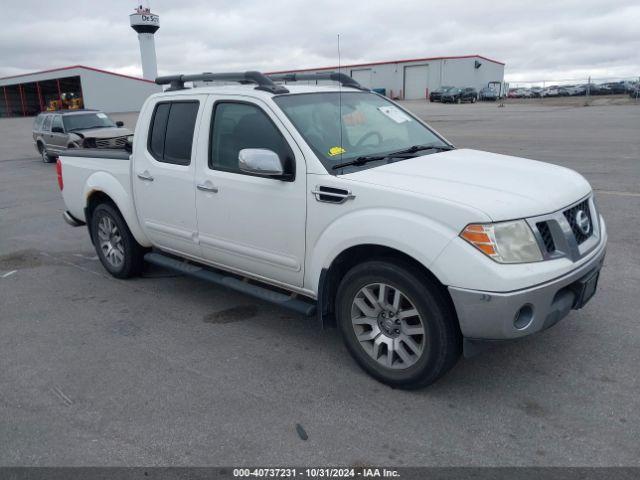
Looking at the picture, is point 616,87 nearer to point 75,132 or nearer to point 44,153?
point 75,132

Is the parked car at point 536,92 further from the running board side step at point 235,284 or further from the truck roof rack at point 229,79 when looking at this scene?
the running board side step at point 235,284

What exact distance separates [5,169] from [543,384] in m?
18.5

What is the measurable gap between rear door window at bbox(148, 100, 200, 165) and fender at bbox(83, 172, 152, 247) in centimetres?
64

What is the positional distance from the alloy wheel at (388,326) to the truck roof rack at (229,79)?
1728 mm

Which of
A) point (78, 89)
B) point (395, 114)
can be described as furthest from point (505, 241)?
point (78, 89)

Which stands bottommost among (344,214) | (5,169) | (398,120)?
(5,169)

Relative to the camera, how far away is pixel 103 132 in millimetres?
16172

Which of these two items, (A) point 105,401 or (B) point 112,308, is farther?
(B) point 112,308

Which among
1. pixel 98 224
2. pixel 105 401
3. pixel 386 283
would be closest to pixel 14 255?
pixel 98 224

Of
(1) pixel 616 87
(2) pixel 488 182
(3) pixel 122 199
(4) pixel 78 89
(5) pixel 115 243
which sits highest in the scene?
(4) pixel 78 89

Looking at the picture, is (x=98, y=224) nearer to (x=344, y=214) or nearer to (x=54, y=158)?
(x=344, y=214)

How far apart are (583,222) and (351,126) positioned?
1771 mm

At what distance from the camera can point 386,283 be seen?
11.0 feet

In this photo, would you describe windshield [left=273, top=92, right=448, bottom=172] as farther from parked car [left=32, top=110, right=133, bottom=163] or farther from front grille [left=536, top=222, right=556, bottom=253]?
parked car [left=32, top=110, right=133, bottom=163]
